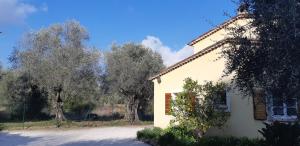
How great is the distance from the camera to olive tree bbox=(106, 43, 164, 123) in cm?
3644

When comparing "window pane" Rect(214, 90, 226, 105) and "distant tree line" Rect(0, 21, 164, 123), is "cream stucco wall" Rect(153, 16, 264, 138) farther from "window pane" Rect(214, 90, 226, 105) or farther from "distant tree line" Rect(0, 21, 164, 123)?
"distant tree line" Rect(0, 21, 164, 123)

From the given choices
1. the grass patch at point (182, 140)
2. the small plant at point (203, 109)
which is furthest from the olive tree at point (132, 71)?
the small plant at point (203, 109)

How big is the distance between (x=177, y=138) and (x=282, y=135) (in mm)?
6212

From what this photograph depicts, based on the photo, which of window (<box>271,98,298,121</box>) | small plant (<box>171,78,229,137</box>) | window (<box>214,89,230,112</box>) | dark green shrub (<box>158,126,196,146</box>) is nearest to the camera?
window (<box>271,98,298,121</box>)

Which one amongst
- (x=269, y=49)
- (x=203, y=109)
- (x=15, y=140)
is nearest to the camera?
(x=269, y=49)

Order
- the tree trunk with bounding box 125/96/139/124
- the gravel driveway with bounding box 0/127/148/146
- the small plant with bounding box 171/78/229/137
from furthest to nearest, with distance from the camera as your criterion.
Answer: the tree trunk with bounding box 125/96/139/124, the gravel driveway with bounding box 0/127/148/146, the small plant with bounding box 171/78/229/137

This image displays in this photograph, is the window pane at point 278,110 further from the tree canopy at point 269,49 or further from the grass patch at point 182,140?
the tree canopy at point 269,49

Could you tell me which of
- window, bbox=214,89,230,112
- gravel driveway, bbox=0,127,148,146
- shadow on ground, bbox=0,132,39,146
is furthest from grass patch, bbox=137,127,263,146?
shadow on ground, bbox=0,132,39,146

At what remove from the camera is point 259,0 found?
8.80 metres

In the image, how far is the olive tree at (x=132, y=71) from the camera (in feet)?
120

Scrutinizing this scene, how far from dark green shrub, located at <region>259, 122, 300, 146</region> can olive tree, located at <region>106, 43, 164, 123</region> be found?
25796 millimetres

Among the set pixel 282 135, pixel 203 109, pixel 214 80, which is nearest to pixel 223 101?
pixel 214 80

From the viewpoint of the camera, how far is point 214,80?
18.5m

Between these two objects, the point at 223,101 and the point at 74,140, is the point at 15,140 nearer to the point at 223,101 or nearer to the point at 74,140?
the point at 74,140
